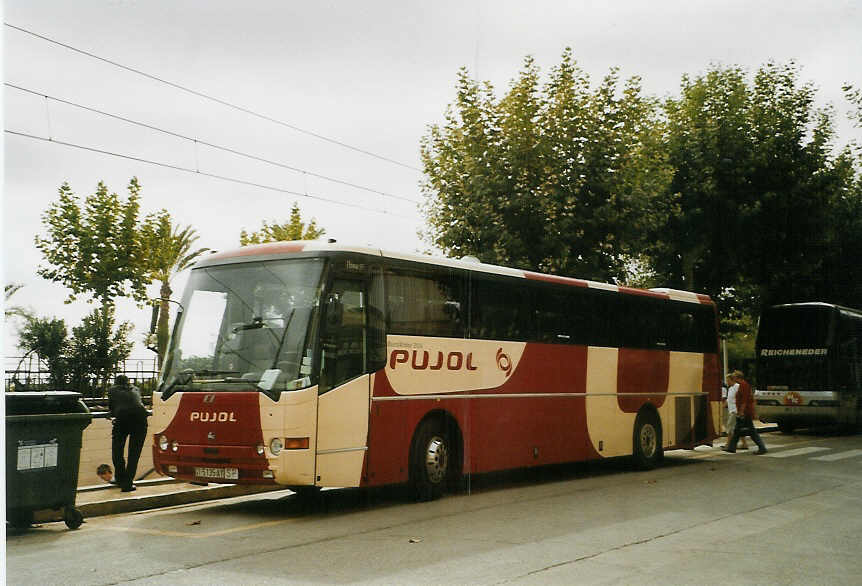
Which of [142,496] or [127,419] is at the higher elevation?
[127,419]

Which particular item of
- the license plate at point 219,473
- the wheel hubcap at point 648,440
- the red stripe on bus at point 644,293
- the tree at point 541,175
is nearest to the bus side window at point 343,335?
the license plate at point 219,473

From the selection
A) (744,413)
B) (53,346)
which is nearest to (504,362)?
(744,413)

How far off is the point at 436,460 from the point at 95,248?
962cm

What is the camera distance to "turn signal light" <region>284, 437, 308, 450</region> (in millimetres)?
9841

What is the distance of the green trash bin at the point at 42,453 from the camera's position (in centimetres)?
905

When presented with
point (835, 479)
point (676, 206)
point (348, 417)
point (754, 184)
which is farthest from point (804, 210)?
point (348, 417)

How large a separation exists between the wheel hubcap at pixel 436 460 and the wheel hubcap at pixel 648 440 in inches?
224

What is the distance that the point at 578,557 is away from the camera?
760 centimetres

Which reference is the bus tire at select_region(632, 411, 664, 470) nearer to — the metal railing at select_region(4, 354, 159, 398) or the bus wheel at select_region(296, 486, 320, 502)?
the bus wheel at select_region(296, 486, 320, 502)

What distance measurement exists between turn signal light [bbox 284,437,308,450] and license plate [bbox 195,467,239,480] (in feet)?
2.33

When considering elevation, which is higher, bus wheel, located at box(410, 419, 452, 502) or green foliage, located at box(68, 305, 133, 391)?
green foliage, located at box(68, 305, 133, 391)

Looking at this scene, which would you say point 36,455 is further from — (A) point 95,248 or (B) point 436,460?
(A) point 95,248

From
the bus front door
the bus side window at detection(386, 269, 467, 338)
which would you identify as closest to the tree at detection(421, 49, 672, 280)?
the bus side window at detection(386, 269, 467, 338)

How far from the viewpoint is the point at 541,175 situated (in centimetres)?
2141
